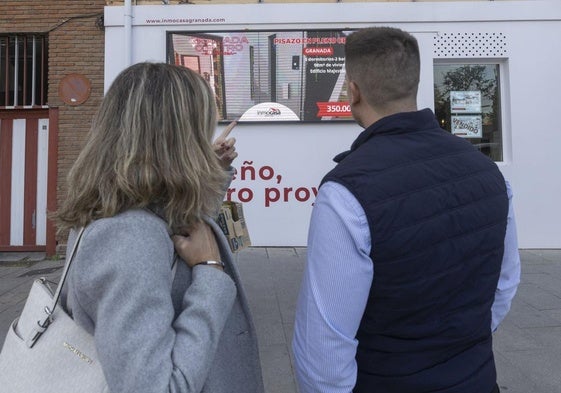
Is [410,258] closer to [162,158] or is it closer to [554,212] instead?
[162,158]

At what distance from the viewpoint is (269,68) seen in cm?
810

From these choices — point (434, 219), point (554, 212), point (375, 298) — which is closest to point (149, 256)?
point (375, 298)

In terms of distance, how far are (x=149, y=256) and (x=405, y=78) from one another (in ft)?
3.07

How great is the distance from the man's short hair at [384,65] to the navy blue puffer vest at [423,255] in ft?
0.33

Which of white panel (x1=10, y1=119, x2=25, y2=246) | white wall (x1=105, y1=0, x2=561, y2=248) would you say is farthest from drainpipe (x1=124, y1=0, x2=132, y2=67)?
white panel (x1=10, y1=119, x2=25, y2=246)

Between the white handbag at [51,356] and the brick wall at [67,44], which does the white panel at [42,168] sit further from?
the white handbag at [51,356]

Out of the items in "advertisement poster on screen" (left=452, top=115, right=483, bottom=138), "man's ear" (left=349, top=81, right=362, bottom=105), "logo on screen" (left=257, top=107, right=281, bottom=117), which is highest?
"logo on screen" (left=257, top=107, right=281, bottom=117)

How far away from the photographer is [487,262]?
4.56ft

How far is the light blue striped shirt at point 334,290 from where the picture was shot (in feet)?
3.98

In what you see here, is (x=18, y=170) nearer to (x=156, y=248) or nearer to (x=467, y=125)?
(x=467, y=125)

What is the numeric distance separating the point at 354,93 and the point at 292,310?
3.83 metres

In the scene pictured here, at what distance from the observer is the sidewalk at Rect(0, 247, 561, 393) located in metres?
3.53

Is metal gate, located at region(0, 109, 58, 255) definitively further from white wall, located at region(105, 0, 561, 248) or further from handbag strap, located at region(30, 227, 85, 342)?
handbag strap, located at region(30, 227, 85, 342)

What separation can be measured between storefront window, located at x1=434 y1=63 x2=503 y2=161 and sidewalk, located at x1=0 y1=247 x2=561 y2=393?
2.13 m
